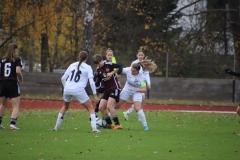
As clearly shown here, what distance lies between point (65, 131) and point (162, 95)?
19455 mm

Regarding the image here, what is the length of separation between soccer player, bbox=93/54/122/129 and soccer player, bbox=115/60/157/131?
0.31 metres

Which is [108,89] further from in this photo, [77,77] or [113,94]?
[77,77]

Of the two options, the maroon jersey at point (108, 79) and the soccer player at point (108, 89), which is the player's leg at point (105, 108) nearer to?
the soccer player at point (108, 89)

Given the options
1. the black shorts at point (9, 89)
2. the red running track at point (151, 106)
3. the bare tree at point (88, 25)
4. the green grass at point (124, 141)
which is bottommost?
the red running track at point (151, 106)

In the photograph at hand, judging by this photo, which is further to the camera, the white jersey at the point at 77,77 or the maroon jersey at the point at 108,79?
the maroon jersey at the point at 108,79

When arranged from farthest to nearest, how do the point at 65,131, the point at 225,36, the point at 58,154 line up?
the point at 225,36, the point at 65,131, the point at 58,154

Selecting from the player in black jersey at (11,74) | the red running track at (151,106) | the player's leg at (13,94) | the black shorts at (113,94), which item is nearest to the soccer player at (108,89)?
the black shorts at (113,94)

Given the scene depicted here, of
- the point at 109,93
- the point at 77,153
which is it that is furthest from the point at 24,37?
the point at 77,153

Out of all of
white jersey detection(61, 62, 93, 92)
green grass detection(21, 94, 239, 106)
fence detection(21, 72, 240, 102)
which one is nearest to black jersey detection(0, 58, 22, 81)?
white jersey detection(61, 62, 93, 92)

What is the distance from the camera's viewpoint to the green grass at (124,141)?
35.9ft

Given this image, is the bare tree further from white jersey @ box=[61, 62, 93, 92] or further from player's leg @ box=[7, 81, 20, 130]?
white jersey @ box=[61, 62, 93, 92]

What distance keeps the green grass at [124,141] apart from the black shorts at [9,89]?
91cm

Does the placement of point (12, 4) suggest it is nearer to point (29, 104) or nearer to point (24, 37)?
point (24, 37)

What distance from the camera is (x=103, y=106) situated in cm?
1609
